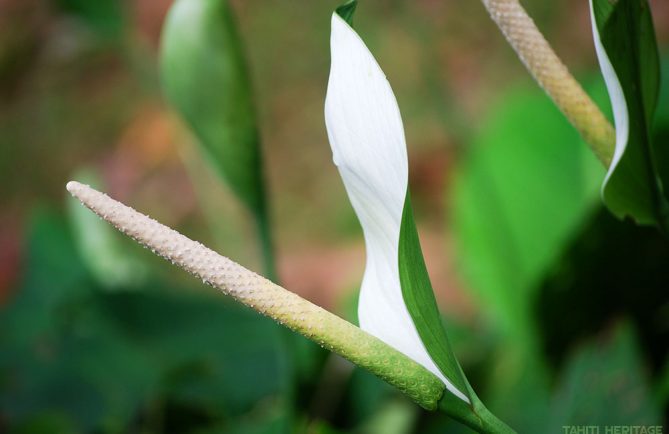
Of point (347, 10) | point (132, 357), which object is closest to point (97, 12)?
point (132, 357)

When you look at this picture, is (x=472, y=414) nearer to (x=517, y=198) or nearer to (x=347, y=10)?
(x=347, y=10)

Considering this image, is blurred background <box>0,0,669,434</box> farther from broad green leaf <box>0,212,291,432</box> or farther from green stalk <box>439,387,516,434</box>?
green stalk <box>439,387,516,434</box>

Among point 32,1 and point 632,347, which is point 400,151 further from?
point 32,1

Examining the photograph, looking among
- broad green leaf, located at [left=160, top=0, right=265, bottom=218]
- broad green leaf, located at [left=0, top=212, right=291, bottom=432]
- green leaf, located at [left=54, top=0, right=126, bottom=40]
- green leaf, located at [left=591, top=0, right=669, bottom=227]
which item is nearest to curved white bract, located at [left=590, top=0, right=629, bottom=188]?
green leaf, located at [left=591, top=0, right=669, bottom=227]

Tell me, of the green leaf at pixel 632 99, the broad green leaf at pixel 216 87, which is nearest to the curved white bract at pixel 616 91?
the green leaf at pixel 632 99

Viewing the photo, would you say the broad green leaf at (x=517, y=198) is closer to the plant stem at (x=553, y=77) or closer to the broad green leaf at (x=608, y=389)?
the broad green leaf at (x=608, y=389)
